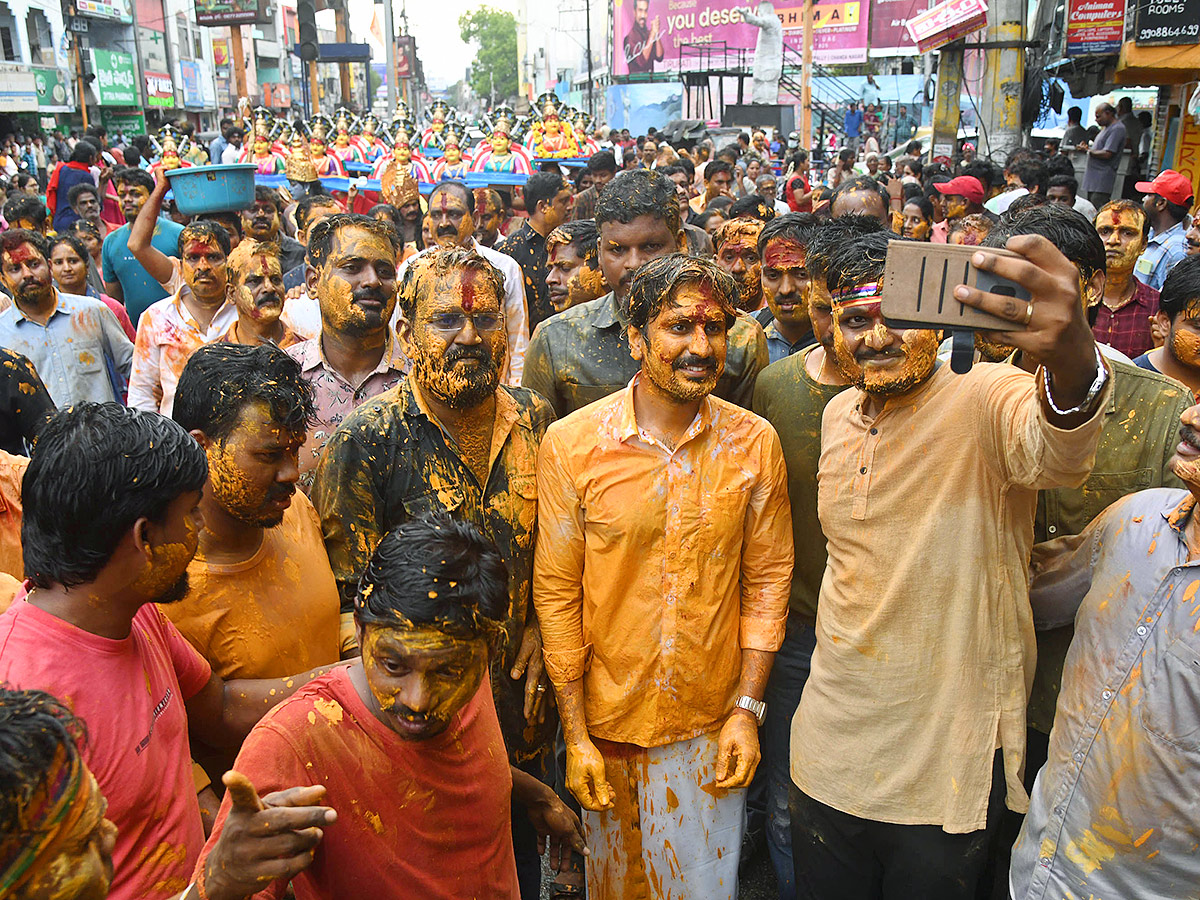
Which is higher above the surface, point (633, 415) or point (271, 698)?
point (633, 415)

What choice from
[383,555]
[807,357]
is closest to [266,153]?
[807,357]

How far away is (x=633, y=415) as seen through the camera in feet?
9.19

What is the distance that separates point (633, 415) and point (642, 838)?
1.32 m

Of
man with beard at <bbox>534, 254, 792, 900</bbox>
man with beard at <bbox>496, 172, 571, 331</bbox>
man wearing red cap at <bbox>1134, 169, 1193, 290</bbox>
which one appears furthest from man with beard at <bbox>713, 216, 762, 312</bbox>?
man wearing red cap at <bbox>1134, 169, 1193, 290</bbox>

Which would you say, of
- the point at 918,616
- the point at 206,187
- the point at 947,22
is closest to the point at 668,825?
the point at 918,616

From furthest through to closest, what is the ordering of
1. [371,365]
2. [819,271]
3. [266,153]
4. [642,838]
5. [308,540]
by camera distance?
[266,153] → [371,365] → [819,271] → [642,838] → [308,540]

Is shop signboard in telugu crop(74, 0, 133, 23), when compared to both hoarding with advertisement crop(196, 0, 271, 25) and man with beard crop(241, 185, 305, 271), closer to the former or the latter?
hoarding with advertisement crop(196, 0, 271, 25)

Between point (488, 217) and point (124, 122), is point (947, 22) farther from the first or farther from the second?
point (124, 122)

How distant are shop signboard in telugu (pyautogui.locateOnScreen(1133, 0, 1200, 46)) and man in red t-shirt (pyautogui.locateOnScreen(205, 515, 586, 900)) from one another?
10.8 metres

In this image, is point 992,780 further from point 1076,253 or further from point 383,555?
point 1076,253

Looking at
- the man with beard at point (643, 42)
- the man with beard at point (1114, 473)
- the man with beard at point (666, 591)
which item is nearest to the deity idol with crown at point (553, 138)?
the man with beard at point (666, 591)

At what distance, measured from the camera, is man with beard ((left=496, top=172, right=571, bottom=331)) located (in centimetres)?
698

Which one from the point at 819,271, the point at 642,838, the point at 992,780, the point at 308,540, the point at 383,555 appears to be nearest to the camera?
the point at 383,555

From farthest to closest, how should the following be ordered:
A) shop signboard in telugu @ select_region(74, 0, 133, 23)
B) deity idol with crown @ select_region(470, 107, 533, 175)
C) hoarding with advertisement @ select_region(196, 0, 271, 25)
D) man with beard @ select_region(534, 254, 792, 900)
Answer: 1. shop signboard in telugu @ select_region(74, 0, 133, 23)
2. hoarding with advertisement @ select_region(196, 0, 271, 25)
3. deity idol with crown @ select_region(470, 107, 533, 175)
4. man with beard @ select_region(534, 254, 792, 900)
